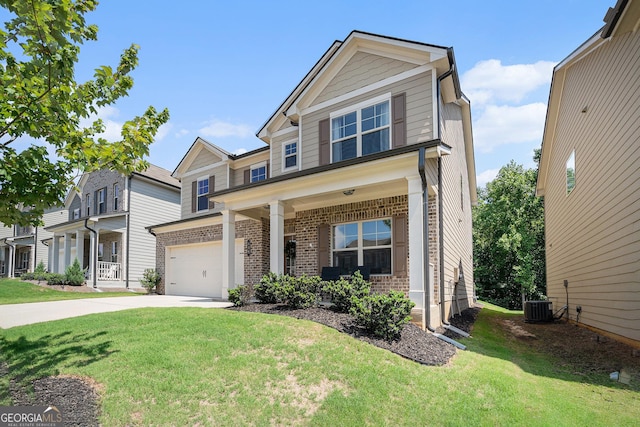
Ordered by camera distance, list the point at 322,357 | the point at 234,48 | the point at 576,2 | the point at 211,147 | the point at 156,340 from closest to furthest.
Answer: the point at 322,357
the point at 156,340
the point at 576,2
the point at 234,48
the point at 211,147

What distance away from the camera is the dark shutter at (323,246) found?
1128 cm

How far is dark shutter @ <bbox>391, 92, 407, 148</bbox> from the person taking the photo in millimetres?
10016

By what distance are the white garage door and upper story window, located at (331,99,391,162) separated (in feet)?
17.4

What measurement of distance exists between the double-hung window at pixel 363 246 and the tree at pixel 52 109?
20.6ft

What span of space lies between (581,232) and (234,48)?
10914 mm

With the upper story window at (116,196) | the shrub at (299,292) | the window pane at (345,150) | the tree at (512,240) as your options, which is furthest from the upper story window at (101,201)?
the tree at (512,240)

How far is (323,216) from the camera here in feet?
37.7

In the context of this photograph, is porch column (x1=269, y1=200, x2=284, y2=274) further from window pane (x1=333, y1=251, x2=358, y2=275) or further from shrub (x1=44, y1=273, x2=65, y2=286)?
shrub (x1=44, y1=273, x2=65, y2=286)

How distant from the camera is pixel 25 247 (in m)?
31.3

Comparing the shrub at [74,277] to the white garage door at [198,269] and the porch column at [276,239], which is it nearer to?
the white garage door at [198,269]

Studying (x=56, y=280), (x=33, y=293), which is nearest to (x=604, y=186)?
(x=33, y=293)

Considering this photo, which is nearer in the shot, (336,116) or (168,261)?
(336,116)

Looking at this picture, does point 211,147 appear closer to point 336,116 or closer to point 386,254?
point 336,116

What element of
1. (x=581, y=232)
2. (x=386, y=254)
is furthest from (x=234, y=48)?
(x=581, y=232)
